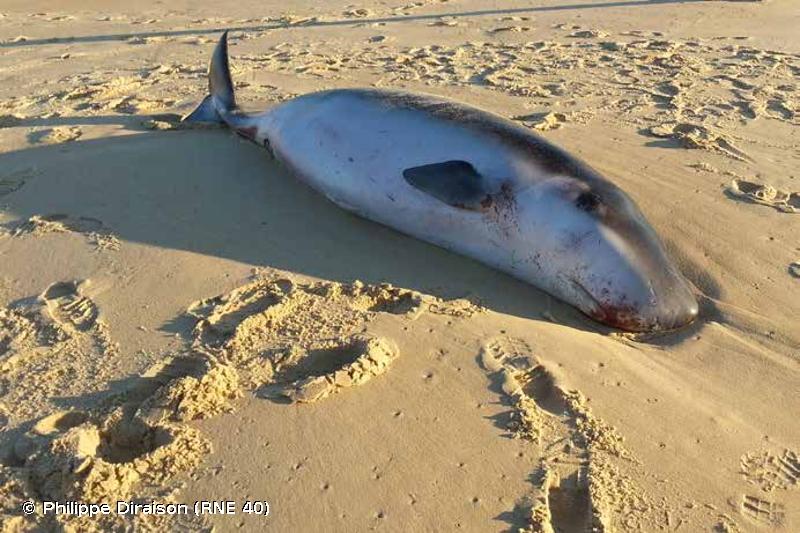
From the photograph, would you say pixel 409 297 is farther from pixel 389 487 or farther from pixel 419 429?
pixel 389 487

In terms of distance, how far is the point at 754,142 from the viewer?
5.06 m

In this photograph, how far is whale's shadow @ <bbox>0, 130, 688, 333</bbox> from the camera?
3.44 m

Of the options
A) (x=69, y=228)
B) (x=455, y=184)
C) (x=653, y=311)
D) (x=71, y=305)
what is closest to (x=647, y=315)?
(x=653, y=311)

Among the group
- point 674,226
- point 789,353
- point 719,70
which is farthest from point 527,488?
point 719,70

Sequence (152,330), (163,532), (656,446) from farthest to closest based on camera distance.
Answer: (152,330)
(656,446)
(163,532)

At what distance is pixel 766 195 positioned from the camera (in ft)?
14.1

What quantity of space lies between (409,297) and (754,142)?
3.37 m

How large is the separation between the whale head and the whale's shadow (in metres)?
0.14

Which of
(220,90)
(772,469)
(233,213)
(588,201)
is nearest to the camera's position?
(772,469)

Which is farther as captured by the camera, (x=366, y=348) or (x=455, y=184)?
(x=455, y=184)

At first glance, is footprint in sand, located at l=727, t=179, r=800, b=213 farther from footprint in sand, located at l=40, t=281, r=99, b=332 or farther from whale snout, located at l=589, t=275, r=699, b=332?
footprint in sand, located at l=40, t=281, r=99, b=332

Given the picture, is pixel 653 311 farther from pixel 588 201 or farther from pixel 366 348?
pixel 366 348

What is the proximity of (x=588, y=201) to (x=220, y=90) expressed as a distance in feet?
10.2

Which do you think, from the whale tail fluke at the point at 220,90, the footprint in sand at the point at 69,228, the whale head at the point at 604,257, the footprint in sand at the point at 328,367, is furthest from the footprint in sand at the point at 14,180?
the whale head at the point at 604,257
